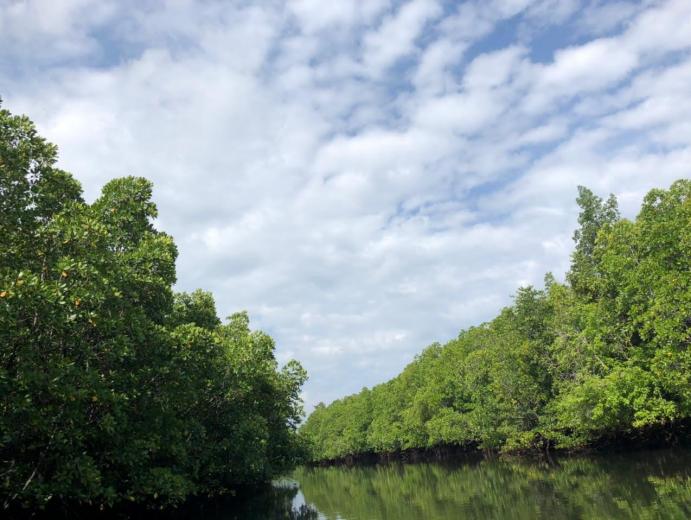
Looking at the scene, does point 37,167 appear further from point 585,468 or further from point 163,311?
point 585,468

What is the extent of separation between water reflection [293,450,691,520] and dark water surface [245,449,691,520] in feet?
0.12

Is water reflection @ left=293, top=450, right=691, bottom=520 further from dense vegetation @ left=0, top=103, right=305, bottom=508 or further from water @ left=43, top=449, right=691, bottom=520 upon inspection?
dense vegetation @ left=0, top=103, right=305, bottom=508

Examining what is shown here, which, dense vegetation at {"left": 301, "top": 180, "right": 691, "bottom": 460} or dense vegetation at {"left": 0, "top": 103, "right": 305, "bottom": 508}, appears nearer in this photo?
dense vegetation at {"left": 0, "top": 103, "right": 305, "bottom": 508}

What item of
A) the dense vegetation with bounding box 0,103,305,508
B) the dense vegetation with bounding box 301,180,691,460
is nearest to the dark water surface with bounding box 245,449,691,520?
the dense vegetation with bounding box 301,180,691,460

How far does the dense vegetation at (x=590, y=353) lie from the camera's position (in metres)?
29.7

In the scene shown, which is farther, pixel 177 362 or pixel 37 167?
pixel 177 362

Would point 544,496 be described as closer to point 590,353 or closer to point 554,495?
point 554,495

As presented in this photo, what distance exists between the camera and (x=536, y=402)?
5034 centimetres

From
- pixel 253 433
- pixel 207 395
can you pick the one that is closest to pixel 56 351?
pixel 207 395

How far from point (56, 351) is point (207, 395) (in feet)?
58.6

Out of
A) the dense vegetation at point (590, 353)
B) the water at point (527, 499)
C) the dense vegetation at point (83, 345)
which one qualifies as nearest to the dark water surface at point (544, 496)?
Answer: the water at point (527, 499)

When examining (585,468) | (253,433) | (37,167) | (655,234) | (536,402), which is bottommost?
(585,468)

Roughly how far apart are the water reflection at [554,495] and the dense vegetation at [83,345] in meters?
13.0

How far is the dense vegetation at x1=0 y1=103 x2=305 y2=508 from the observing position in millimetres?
13398
